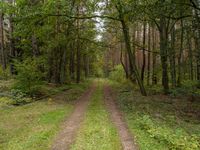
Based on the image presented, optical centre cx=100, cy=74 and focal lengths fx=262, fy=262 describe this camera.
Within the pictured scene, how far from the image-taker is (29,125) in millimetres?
10500

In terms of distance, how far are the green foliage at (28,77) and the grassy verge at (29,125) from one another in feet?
10.2

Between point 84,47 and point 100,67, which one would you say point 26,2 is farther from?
point 100,67

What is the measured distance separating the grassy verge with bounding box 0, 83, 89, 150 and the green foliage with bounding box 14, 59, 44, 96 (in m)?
3.10

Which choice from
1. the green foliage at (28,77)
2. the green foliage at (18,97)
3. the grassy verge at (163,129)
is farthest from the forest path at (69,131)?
the green foliage at (28,77)

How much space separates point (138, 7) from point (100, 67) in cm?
6565

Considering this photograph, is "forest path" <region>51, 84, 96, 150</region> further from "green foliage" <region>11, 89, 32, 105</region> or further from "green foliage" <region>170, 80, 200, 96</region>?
"green foliage" <region>170, 80, 200, 96</region>

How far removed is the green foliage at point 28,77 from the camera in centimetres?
1761

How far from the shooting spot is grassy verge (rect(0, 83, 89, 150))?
8.18 metres

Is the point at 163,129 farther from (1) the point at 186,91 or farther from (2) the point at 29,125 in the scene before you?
(1) the point at 186,91

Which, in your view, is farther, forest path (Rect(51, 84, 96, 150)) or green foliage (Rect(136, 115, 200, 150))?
forest path (Rect(51, 84, 96, 150))

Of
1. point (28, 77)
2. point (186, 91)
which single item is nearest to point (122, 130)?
point (28, 77)

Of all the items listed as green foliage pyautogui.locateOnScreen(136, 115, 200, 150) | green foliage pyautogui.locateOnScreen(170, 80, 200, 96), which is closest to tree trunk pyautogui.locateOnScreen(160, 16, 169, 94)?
green foliage pyautogui.locateOnScreen(170, 80, 200, 96)

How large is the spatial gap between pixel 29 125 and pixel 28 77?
25.7ft

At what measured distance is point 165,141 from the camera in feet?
27.1
